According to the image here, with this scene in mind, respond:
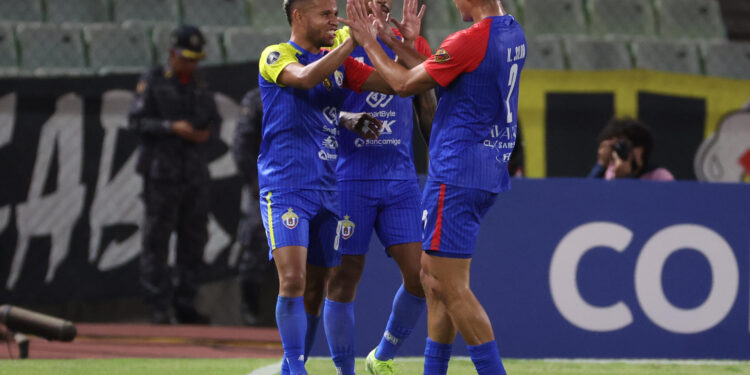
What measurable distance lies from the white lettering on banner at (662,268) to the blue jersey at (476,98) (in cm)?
223

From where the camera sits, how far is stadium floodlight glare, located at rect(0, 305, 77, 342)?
5848 millimetres

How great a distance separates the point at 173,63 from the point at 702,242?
396 cm

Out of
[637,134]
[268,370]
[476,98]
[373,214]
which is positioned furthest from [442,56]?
[637,134]

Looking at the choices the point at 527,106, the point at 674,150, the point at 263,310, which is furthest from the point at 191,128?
the point at 674,150

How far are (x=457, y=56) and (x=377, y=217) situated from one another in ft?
3.41

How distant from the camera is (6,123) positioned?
282 inches

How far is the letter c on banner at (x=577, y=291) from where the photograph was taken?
5711mm

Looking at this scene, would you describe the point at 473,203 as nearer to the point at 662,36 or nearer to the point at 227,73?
the point at 227,73

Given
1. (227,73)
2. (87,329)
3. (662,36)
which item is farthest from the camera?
(662,36)

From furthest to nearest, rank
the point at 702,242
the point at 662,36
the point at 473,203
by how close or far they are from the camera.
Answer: the point at 662,36, the point at 702,242, the point at 473,203

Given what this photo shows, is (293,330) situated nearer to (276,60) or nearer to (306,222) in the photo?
(306,222)

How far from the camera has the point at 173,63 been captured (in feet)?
24.0

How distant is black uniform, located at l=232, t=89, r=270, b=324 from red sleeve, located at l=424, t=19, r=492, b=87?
3469 millimetres

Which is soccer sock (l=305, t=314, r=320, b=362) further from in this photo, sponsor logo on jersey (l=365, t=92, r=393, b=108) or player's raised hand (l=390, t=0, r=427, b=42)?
player's raised hand (l=390, t=0, r=427, b=42)
